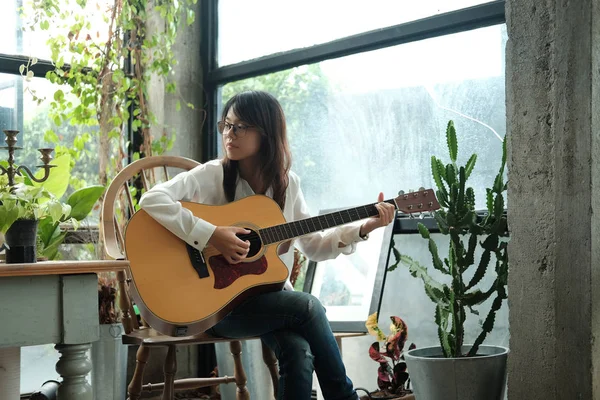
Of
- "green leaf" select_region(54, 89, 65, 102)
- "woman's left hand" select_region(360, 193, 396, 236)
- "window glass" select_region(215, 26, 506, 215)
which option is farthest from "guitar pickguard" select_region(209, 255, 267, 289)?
"green leaf" select_region(54, 89, 65, 102)

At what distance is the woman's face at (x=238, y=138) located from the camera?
256 cm

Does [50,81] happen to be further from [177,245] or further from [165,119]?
[177,245]

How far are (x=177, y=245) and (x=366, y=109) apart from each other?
3.85 ft

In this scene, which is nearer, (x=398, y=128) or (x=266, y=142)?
(x=266, y=142)

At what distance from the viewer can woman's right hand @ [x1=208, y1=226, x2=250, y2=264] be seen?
2328mm

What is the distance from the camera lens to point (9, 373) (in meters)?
2.09

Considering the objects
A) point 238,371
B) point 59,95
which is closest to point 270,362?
point 238,371

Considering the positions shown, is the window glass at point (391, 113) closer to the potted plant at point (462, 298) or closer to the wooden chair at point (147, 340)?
the potted plant at point (462, 298)

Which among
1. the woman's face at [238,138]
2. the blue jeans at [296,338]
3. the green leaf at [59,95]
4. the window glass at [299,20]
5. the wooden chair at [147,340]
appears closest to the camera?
the blue jeans at [296,338]

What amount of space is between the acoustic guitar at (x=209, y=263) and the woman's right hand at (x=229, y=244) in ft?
0.09

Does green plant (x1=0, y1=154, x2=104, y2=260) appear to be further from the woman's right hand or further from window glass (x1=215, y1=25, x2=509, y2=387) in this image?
window glass (x1=215, y1=25, x2=509, y2=387)

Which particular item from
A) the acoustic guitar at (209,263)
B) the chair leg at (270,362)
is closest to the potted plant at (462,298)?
the acoustic guitar at (209,263)

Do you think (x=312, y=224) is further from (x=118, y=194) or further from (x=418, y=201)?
(x=118, y=194)

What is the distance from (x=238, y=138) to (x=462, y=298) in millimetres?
896
